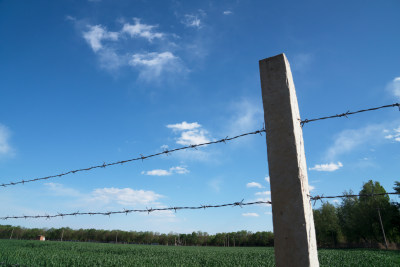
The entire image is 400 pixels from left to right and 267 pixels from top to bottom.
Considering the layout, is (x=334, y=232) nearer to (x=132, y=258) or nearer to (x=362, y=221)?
(x=362, y=221)

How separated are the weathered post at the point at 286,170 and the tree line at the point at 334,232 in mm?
24545

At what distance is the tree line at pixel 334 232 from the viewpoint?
45.0 m

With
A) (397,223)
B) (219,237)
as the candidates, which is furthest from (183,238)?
(397,223)

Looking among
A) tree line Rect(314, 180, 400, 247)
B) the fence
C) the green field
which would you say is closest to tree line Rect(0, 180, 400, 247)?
tree line Rect(314, 180, 400, 247)

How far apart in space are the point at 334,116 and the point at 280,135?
912 millimetres

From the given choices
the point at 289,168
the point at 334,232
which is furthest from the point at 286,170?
the point at 334,232

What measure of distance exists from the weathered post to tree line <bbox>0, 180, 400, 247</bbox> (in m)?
24.5

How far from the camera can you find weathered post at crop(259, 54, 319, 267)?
67.1 inches

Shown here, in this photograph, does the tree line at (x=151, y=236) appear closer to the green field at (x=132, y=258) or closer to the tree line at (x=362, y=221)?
the tree line at (x=362, y=221)

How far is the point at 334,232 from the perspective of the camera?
58719 millimetres

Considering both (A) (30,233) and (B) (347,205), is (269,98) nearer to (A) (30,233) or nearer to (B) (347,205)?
(B) (347,205)

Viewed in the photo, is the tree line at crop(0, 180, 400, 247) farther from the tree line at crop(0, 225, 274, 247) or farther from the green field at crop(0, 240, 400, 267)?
the green field at crop(0, 240, 400, 267)

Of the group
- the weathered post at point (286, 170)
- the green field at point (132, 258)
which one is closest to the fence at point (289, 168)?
the weathered post at point (286, 170)

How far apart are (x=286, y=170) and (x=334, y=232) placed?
70.3 m
